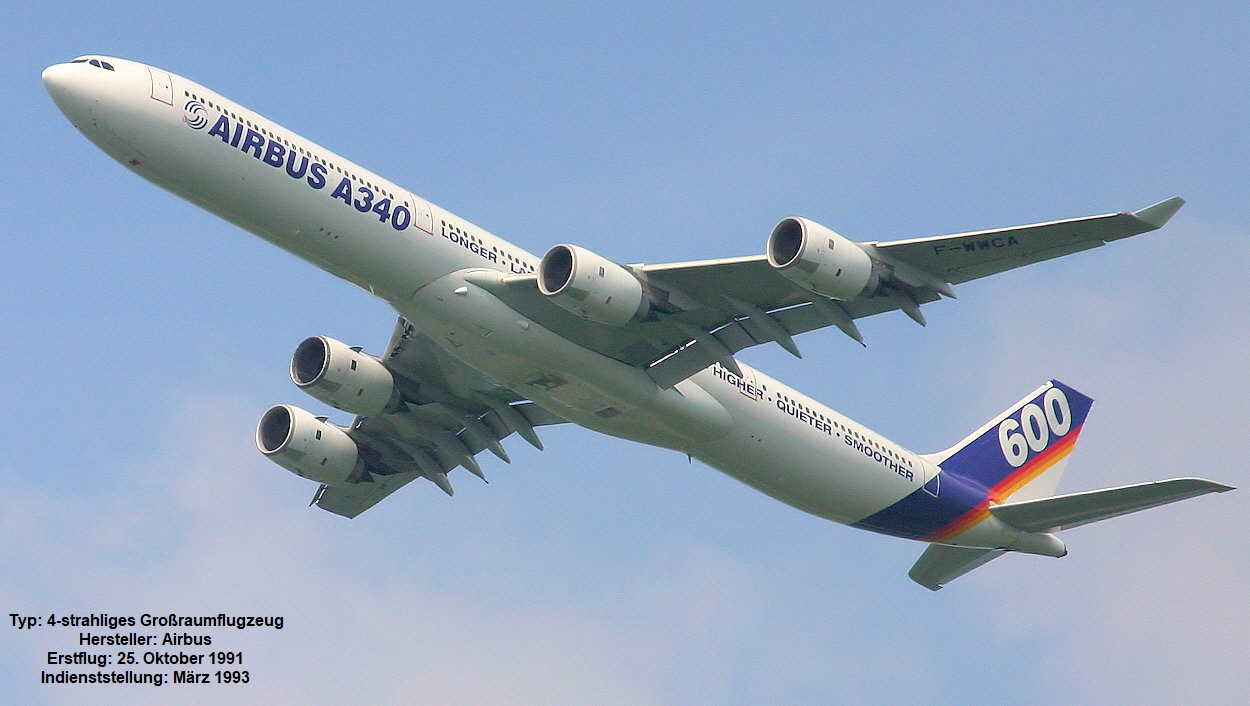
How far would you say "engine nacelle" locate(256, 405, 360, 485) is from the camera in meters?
44.5

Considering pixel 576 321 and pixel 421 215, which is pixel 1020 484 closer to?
pixel 576 321

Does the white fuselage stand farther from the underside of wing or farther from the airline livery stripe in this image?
the underside of wing

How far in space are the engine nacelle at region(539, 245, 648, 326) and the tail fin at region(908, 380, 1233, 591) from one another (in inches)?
542

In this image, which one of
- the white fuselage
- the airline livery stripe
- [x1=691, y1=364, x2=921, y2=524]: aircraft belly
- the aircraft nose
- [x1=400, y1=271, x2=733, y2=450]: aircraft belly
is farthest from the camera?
the airline livery stripe

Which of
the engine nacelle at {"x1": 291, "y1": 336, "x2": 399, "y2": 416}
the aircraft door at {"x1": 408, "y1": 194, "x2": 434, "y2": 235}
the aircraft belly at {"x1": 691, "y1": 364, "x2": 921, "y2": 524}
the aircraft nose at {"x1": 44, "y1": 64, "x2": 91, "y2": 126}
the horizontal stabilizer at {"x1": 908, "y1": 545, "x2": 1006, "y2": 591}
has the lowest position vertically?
the horizontal stabilizer at {"x1": 908, "y1": 545, "x2": 1006, "y2": 591}

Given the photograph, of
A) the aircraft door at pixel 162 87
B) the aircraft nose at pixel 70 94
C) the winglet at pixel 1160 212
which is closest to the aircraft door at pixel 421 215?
the aircraft door at pixel 162 87

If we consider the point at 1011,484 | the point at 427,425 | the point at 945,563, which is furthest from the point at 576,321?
the point at 1011,484

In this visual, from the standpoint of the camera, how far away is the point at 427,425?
147ft

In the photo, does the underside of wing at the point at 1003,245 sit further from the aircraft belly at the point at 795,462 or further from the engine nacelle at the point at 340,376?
the engine nacelle at the point at 340,376

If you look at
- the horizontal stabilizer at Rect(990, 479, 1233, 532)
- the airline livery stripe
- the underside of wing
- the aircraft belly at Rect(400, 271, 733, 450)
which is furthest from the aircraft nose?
the horizontal stabilizer at Rect(990, 479, 1233, 532)

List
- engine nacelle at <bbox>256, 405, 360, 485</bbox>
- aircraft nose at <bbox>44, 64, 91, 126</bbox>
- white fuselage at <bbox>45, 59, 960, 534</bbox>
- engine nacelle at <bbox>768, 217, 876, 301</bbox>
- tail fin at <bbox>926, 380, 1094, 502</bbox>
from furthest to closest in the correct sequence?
1. tail fin at <bbox>926, 380, 1094, 502</bbox>
2. engine nacelle at <bbox>256, 405, 360, 485</bbox>
3. white fuselage at <bbox>45, 59, 960, 534</bbox>
4. aircraft nose at <bbox>44, 64, 91, 126</bbox>
5. engine nacelle at <bbox>768, 217, 876, 301</bbox>

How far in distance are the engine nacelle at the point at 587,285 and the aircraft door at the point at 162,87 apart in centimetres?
907

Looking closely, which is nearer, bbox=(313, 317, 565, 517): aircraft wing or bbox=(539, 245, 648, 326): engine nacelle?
bbox=(539, 245, 648, 326): engine nacelle

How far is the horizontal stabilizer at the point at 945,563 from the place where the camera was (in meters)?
46.8
